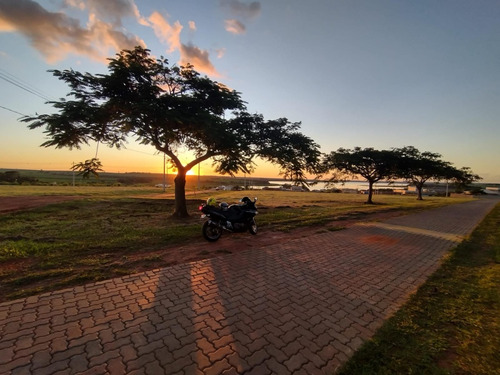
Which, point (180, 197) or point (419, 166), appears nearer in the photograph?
point (180, 197)

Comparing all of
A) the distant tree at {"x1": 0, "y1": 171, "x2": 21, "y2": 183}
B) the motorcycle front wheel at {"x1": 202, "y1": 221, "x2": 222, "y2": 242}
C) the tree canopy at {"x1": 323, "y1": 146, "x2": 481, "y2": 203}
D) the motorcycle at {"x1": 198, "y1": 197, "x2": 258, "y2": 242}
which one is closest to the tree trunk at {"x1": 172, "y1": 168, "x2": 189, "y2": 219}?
the motorcycle at {"x1": 198, "y1": 197, "x2": 258, "y2": 242}

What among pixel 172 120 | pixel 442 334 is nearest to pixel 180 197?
pixel 172 120

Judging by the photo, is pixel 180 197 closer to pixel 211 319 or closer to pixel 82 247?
pixel 82 247

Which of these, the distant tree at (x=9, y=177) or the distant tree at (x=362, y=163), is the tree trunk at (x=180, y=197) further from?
the distant tree at (x=9, y=177)

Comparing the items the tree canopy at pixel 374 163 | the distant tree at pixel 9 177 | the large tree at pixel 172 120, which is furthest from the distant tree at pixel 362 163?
the distant tree at pixel 9 177

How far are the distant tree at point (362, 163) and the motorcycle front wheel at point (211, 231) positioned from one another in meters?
22.7

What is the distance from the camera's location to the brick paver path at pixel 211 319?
2818mm

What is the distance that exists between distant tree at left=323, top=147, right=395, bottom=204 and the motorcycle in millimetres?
21433

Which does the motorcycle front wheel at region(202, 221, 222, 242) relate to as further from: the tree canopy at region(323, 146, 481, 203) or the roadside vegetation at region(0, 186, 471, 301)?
the tree canopy at region(323, 146, 481, 203)

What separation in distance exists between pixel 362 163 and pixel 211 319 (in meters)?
28.4

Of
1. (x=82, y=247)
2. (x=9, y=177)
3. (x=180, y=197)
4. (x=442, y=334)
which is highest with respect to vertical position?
(x=9, y=177)

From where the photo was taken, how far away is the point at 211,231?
830 centimetres

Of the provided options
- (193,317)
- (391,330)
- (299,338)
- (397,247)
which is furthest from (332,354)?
(397,247)

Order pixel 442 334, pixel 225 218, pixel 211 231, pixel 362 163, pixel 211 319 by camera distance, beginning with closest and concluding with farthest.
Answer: pixel 442 334 → pixel 211 319 → pixel 211 231 → pixel 225 218 → pixel 362 163
